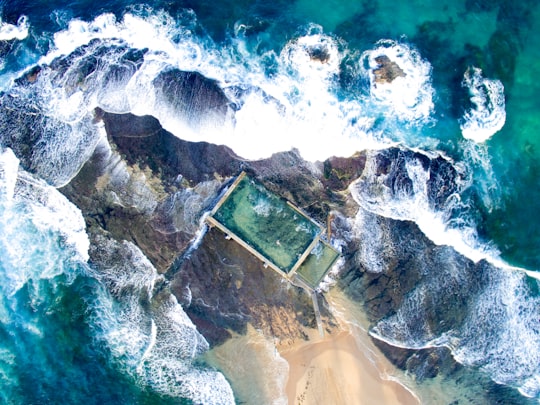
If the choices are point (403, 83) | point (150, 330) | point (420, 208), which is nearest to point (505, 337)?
point (420, 208)

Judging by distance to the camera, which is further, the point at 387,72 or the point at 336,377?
the point at 387,72

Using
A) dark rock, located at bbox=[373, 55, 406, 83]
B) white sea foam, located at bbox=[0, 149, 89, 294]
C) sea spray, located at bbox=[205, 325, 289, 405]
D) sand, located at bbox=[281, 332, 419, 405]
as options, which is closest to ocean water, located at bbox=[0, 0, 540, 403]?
white sea foam, located at bbox=[0, 149, 89, 294]

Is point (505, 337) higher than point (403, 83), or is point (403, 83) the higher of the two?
point (403, 83)

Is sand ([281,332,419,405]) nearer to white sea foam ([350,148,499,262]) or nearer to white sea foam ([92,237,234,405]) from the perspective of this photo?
white sea foam ([92,237,234,405])

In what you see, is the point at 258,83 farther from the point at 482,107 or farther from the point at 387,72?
the point at 482,107

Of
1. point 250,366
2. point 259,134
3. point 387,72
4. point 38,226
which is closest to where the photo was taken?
point 38,226

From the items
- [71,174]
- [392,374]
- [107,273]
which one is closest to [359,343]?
[392,374]

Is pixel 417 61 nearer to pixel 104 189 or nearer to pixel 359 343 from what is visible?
pixel 359 343
